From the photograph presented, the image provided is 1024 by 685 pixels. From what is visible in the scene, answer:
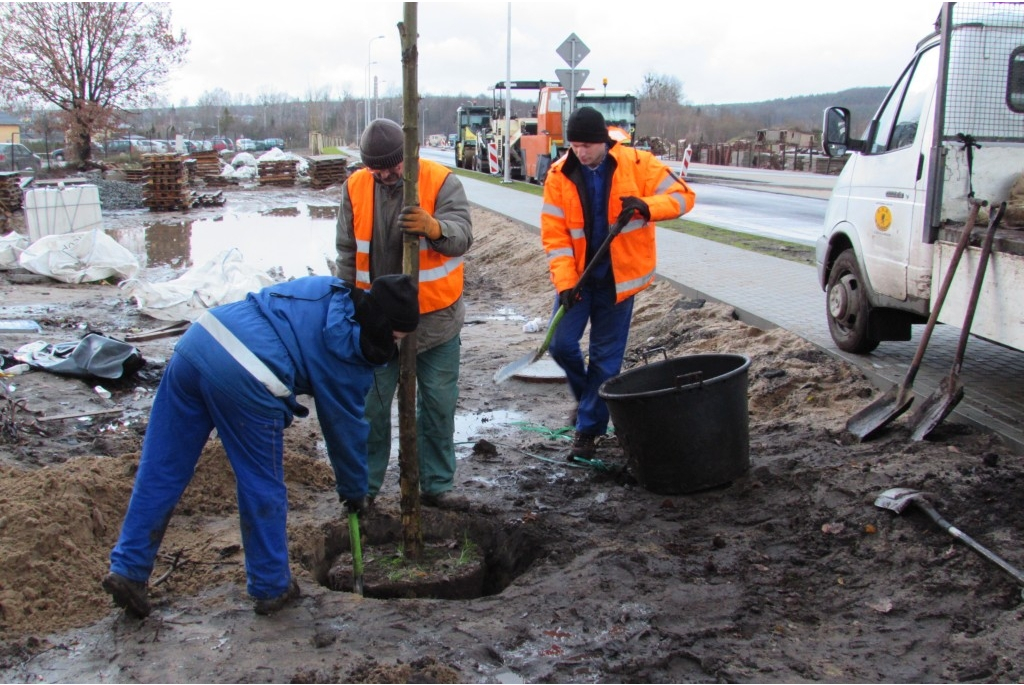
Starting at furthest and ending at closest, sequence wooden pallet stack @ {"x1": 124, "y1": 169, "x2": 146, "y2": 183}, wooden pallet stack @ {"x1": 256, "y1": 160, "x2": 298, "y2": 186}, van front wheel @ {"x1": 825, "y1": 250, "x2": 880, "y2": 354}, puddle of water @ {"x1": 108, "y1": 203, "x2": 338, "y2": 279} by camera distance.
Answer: wooden pallet stack @ {"x1": 256, "y1": 160, "x2": 298, "y2": 186} → wooden pallet stack @ {"x1": 124, "y1": 169, "x2": 146, "y2": 183} → puddle of water @ {"x1": 108, "y1": 203, "x2": 338, "y2": 279} → van front wheel @ {"x1": 825, "y1": 250, "x2": 880, "y2": 354}

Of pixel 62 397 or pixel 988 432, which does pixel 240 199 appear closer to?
pixel 62 397

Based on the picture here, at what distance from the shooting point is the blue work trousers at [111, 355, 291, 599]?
3289mm

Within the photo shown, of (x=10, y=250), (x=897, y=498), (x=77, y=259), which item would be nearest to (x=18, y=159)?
(x=10, y=250)

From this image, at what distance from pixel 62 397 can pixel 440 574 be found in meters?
3.99

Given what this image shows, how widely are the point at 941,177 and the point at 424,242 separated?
9.53ft

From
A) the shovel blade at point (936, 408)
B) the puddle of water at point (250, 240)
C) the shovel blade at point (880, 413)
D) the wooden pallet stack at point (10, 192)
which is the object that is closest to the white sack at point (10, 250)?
the puddle of water at point (250, 240)

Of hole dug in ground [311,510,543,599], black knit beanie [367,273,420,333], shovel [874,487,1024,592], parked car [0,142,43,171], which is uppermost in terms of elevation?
parked car [0,142,43,171]

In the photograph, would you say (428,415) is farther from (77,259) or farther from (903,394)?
(77,259)

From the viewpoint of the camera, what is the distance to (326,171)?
3362cm

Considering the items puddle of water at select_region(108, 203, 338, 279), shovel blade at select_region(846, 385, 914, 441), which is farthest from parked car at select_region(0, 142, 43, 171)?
shovel blade at select_region(846, 385, 914, 441)

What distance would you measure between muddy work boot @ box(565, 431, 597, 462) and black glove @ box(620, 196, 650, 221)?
140 cm

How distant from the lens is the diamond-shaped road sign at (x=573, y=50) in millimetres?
17047

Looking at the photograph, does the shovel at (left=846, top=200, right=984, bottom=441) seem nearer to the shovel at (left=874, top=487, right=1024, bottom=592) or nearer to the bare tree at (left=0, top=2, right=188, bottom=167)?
the shovel at (left=874, top=487, right=1024, bottom=592)

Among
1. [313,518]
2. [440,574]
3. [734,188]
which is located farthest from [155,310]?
[734,188]
